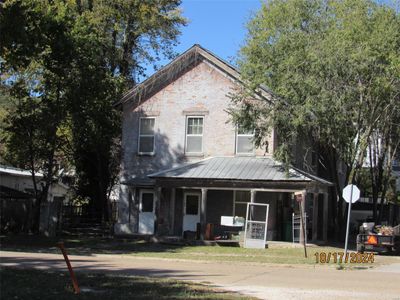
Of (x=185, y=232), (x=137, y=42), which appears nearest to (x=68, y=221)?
(x=185, y=232)

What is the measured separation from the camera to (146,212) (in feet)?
102

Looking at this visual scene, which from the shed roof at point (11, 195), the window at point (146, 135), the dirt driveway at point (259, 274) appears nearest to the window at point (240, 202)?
the window at point (146, 135)

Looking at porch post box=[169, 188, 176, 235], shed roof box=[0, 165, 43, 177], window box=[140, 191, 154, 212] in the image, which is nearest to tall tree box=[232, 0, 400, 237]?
porch post box=[169, 188, 176, 235]

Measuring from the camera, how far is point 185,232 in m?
28.6

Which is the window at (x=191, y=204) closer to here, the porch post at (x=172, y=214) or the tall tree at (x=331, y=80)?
the porch post at (x=172, y=214)

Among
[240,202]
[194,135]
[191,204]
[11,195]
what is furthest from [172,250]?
[11,195]

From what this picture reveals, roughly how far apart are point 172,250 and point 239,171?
5865 mm

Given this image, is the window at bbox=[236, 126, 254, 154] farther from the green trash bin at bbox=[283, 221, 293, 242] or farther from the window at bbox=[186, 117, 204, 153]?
the green trash bin at bbox=[283, 221, 293, 242]

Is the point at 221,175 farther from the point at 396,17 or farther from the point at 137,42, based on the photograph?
the point at 137,42

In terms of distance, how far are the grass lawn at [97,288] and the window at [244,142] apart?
662 inches

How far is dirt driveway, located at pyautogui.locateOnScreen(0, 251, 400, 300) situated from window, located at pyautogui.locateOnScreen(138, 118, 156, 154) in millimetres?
11229

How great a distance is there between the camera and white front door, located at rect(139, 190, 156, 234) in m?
30.7

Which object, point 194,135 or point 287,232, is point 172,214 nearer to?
point 194,135

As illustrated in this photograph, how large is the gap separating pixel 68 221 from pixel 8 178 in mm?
10682
